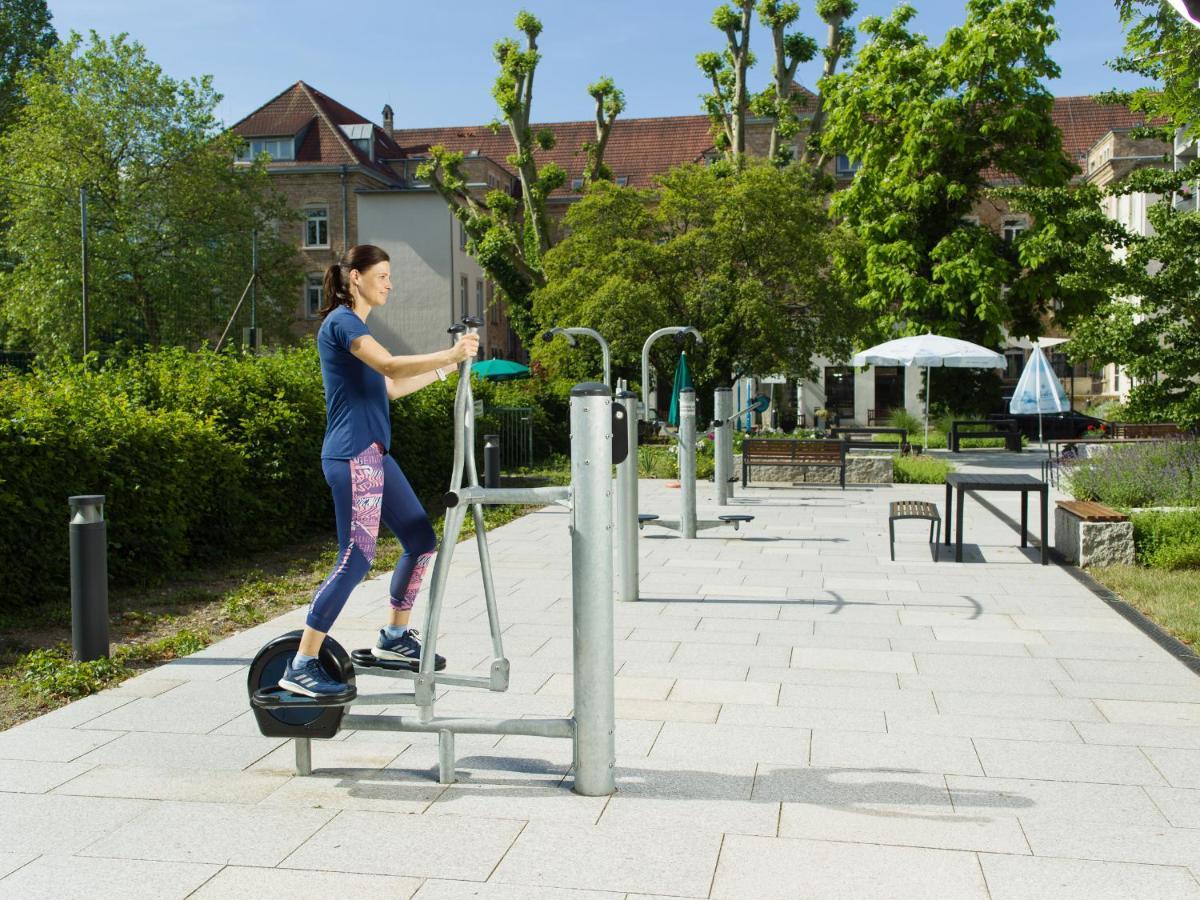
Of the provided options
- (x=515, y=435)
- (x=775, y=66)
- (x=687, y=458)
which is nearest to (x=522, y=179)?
(x=775, y=66)

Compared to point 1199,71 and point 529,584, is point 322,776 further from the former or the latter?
point 1199,71

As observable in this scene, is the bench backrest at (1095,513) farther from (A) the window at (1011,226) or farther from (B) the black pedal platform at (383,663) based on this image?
(A) the window at (1011,226)

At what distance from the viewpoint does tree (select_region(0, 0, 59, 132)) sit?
4866 cm

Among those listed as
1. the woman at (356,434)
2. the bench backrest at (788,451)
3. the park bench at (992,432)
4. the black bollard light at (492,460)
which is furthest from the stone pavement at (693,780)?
the park bench at (992,432)

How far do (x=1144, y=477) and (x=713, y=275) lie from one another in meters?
14.5

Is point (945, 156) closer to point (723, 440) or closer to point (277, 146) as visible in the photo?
point (723, 440)

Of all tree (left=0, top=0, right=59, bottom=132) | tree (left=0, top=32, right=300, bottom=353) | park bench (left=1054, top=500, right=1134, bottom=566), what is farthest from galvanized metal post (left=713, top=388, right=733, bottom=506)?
tree (left=0, top=0, right=59, bottom=132)

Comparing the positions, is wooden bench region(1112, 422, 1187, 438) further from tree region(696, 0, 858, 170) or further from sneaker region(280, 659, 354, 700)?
sneaker region(280, 659, 354, 700)

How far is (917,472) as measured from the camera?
20531 millimetres

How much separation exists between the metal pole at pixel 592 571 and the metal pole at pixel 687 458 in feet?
22.7

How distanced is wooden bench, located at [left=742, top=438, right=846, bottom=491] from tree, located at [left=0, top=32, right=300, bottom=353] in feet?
84.3

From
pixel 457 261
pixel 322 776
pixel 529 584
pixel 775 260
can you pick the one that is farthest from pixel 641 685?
pixel 457 261

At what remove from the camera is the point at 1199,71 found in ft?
39.8

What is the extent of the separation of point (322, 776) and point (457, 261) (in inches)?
1875
